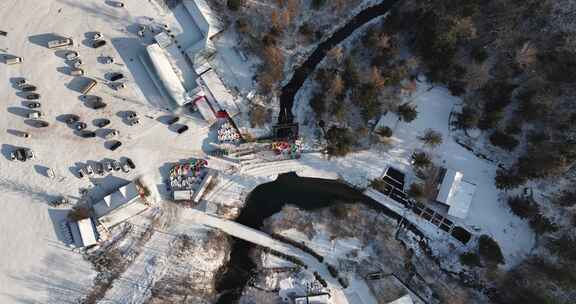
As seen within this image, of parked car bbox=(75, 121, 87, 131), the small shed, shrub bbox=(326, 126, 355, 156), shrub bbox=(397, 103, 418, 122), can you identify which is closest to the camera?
shrub bbox=(397, 103, 418, 122)

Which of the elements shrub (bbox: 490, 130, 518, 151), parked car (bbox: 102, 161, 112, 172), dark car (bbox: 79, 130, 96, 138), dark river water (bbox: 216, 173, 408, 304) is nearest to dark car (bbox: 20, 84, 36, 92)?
dark car (bbox: 79, 130, 96, 138)

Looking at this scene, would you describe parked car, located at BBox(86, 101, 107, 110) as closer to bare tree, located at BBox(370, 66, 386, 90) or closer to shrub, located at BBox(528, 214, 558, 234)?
bare tree, located at BBox(370, 66, 386, 90)

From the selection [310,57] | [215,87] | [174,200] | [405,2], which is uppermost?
[405,2]

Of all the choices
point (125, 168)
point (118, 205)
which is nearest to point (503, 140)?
point (125, 168)

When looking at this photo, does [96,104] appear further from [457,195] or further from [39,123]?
[457,195]

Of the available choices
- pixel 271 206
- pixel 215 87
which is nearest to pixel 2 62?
pixel 215 87

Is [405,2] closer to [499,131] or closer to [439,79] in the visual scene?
[439,79]
